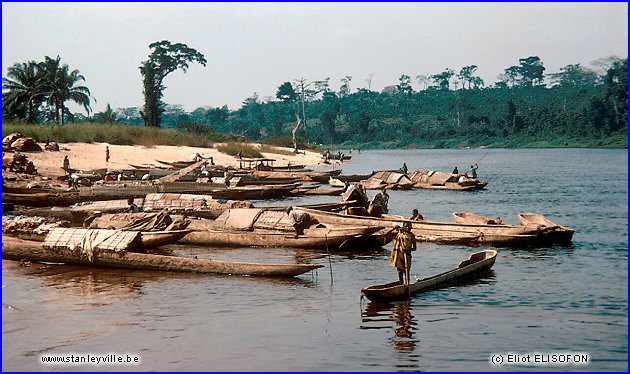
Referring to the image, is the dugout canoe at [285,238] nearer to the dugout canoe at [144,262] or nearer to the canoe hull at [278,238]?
the canoe hull at [278,238]

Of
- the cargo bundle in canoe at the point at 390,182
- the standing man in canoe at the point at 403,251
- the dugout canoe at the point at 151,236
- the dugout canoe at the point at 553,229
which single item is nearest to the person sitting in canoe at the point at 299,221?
the dugout canoe at the point at 151,236

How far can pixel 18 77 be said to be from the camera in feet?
156

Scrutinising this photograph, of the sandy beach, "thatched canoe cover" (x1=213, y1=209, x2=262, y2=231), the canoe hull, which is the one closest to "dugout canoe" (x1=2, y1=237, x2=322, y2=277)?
the canoe hull

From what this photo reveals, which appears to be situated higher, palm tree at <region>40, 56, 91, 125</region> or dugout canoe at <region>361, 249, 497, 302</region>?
palm tree at <region>40, 56, 91, 125</region>

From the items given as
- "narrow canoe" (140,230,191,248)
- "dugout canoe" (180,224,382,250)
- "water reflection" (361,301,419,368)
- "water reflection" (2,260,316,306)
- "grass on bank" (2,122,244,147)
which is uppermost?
"grass on bank" (2,122,244,147)

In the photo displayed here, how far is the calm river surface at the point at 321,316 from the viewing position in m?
9.13

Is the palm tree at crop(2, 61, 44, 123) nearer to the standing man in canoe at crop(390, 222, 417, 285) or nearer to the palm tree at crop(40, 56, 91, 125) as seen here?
the palm tree at crop(40, 56, 91, 125)

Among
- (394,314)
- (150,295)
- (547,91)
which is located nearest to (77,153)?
(150,295)

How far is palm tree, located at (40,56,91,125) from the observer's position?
50188 millimetres

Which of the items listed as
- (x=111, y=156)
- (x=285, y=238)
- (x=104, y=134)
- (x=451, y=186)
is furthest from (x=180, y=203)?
(x=104, y=134)

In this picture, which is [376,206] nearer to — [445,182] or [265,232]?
[265,232]

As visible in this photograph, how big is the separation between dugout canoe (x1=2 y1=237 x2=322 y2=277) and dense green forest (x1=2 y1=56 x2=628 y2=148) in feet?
291

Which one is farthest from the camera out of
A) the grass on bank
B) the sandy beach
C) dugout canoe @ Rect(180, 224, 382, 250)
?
the grass on bank

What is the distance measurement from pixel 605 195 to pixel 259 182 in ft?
67.0
